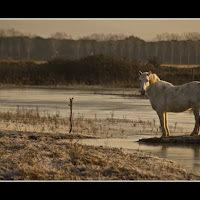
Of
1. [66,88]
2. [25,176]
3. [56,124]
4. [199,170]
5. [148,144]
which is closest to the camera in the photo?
[25,176]

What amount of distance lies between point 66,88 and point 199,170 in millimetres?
36830

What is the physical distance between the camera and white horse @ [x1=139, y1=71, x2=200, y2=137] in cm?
1636

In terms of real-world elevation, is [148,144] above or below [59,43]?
below

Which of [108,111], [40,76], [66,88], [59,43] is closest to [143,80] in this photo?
[108,111]

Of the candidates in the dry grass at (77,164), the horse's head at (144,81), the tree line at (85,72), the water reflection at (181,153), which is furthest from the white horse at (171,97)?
the tree line at (85,72)

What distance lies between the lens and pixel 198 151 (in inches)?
562

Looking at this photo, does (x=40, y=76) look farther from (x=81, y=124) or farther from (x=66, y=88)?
(x=81, y=124)

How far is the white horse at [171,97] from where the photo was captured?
16359 mm

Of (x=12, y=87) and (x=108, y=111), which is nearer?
(x=108, y=111)

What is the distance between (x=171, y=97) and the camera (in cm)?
1647

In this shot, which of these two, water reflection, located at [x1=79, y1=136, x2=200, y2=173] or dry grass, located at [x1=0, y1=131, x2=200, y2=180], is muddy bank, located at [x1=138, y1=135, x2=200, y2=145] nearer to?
water reflection, located at [x1=79, y1=136, x2=200, y2=173]

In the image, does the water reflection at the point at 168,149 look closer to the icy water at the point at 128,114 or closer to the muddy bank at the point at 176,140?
the icy water at the point at 128,114

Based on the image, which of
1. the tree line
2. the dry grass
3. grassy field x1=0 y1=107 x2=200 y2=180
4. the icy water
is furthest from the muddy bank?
the tree line

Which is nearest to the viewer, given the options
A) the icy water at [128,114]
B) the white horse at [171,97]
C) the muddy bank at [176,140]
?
the icy water at [128,114]
